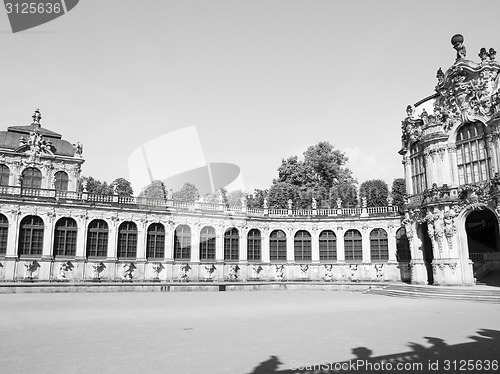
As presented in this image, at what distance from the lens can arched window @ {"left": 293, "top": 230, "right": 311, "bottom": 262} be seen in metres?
47.1

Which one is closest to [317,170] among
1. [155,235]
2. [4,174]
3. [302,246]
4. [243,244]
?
[302,246]

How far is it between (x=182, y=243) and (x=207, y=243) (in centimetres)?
284

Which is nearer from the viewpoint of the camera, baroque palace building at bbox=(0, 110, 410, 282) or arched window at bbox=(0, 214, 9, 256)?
arched window at bbox=(0, 214, 9, 256)

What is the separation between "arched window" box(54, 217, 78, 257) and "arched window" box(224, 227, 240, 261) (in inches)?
609

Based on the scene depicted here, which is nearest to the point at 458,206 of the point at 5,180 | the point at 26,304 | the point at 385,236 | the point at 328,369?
the point at 385,236

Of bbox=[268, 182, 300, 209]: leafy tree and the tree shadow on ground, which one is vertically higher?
bbox=[268, 182, 300, 209]: leafy tree

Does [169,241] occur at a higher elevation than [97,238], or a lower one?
lower

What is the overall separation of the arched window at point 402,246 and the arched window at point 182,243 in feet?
72.8

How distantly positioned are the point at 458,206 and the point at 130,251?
29.8m

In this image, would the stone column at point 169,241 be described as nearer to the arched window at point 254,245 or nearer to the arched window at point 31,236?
the arched window at point 254,245

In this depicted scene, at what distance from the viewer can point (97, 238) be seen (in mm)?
39219

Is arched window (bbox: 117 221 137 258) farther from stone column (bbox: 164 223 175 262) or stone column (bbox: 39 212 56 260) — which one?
stone column (bbox: 39 212 56 260)

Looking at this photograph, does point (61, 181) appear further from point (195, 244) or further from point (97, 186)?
point (97, 186)

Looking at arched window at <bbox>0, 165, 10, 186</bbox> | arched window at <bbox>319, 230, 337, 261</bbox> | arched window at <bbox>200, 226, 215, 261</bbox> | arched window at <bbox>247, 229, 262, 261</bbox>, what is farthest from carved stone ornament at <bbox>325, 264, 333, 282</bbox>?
arched window at <bbox>0, 165, 10, 186</bbox>
